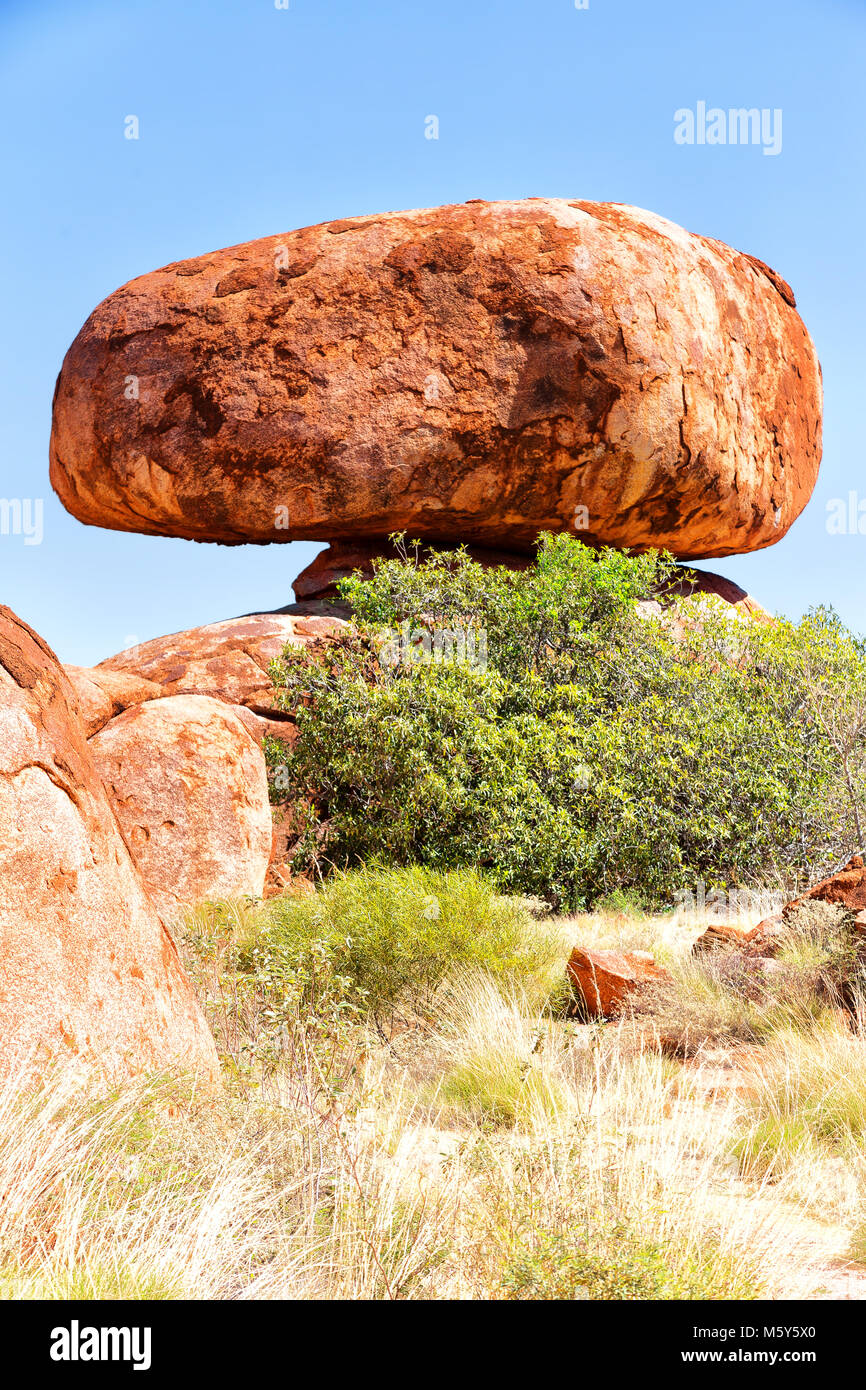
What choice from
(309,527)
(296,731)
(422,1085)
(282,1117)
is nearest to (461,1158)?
(282,1117)

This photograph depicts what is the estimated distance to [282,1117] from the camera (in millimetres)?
3420

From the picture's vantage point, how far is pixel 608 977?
5711 millimetres

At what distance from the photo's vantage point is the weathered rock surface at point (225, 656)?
10.9 metres

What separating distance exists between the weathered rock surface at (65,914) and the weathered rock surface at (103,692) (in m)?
5.00

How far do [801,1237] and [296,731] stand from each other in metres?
7.94

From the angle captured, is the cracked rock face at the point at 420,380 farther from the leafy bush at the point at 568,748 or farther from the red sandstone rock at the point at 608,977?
the red sandstone rock at the point at 608,977

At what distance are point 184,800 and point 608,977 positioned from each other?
3.76 meters

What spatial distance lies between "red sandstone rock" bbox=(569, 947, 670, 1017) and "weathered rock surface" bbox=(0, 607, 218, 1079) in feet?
8.31

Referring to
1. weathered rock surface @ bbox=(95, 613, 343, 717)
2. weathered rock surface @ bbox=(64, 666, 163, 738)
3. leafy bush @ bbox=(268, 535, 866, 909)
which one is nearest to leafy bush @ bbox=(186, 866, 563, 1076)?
leafy bush @ bbox=(268, 535, 866, 909)

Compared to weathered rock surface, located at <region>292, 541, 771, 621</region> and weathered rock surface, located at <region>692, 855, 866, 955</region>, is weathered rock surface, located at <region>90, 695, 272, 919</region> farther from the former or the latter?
weathered rock surface, located at <region>292, 541, 771, 621</region>

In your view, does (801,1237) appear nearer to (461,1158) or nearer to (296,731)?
(461,1158)

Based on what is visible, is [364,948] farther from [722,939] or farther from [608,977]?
[722,939]

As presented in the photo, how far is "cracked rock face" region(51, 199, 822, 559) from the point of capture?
Answer: 521 inches
